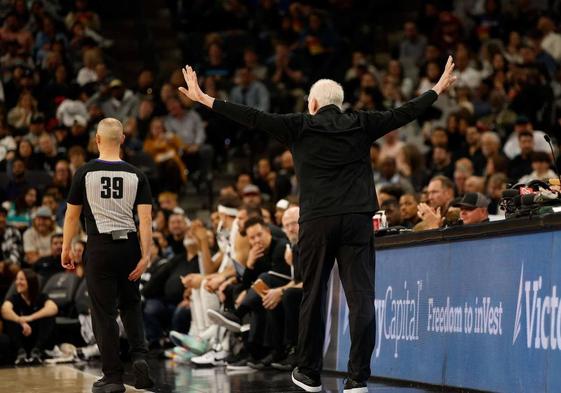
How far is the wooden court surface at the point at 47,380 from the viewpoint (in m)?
9.81

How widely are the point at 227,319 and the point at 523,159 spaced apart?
15.5 ft

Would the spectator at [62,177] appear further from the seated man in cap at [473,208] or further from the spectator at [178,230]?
the seated man in cap at [473,208]

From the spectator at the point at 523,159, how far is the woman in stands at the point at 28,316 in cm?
579

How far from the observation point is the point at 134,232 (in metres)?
8.73

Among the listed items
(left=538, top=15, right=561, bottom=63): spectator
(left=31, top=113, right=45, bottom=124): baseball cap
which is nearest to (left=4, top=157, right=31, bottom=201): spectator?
(left=31, top=113, right=45, bottom=124): baseball cap

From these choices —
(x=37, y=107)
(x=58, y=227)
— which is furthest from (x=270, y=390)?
(x=37, y=107)

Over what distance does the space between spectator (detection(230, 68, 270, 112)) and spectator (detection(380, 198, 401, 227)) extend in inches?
329

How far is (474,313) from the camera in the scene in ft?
27.3

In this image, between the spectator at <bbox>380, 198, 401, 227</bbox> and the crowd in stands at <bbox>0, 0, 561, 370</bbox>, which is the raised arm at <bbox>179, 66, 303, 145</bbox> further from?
the spectator at <bbox>380, 198, 401, 227</bbox>

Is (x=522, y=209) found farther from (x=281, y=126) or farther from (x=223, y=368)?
(x=223, y=368)

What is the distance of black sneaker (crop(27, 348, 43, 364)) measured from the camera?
13.9m

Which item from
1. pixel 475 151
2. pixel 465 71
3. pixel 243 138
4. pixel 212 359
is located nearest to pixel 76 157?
pixel 243 138

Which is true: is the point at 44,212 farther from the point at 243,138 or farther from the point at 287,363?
the point at 287,363

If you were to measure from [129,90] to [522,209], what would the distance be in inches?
563
